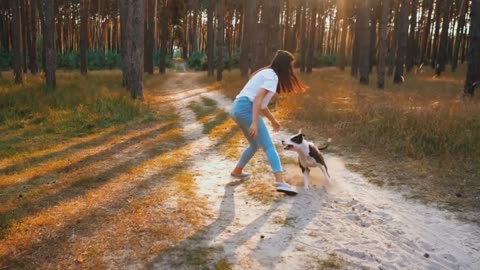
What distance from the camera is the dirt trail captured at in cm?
405

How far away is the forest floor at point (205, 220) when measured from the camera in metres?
4.00

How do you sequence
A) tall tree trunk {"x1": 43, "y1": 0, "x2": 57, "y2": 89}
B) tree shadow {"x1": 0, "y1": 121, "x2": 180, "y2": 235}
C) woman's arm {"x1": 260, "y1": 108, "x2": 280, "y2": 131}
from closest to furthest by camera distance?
tree shadow {"x1": 0, "y1": 121, "x2": 180, "y2": 235}
woman's arm {"x1": 260, "y1": 108, "x2": 280, "y2": 131}
tall tree trunk {"x1": 43, "y1": 0, "x2": 57, "y2": 89}

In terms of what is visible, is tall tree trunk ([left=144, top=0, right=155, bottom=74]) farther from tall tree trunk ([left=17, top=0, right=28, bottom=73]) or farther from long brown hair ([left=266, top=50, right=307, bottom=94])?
long brown hair ([left=266, top=50, right=307, bottom=94])

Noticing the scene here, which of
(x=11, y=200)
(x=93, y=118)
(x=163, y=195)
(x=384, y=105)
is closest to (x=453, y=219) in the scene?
(x=163, y=195)

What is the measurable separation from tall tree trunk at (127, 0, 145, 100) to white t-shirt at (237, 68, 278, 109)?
1010 cm

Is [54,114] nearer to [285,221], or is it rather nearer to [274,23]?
[285,221]

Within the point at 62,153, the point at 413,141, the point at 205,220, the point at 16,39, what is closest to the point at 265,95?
the point at 205,220

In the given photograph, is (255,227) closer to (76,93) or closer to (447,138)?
(447,138)

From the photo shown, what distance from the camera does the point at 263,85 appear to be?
5695 mm

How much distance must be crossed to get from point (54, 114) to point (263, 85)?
26.8 feet

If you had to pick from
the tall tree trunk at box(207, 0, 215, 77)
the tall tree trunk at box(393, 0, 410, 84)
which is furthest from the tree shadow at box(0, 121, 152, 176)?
the tall tree trunk at box(207, 0, 215, 77)

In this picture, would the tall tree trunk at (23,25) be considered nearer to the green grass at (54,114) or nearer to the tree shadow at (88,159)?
the green grass at (54,114)

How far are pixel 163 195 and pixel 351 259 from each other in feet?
9.31

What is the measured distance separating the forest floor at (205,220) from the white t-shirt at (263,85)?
1431mm
